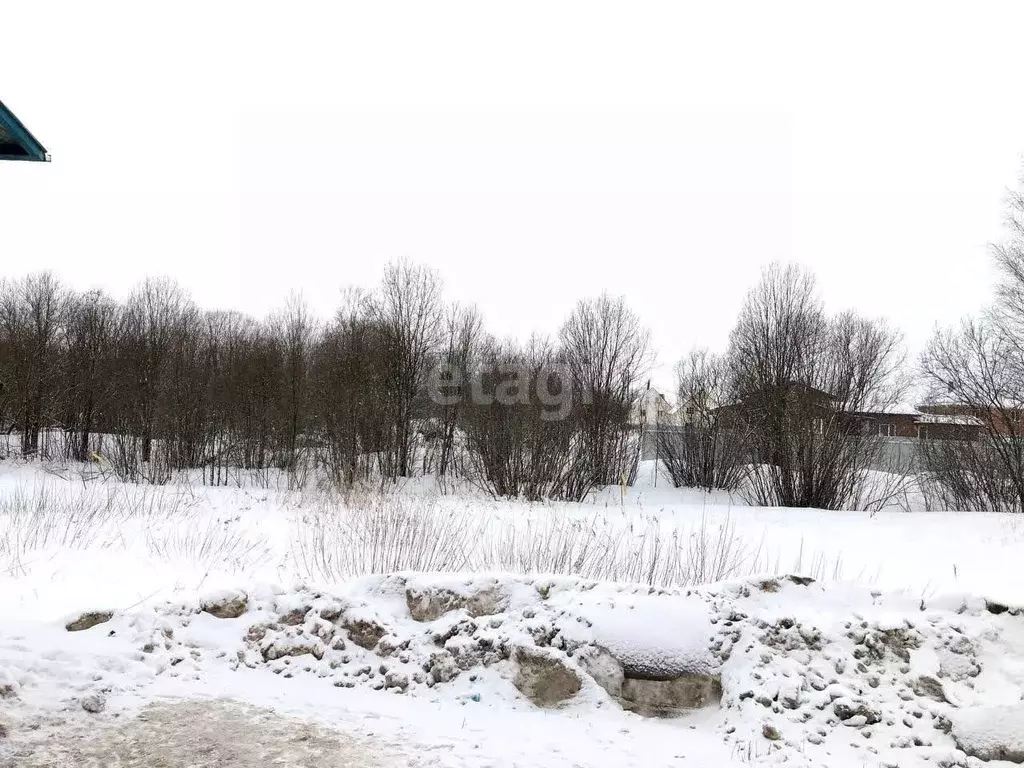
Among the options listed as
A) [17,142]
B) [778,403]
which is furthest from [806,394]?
[17,142]

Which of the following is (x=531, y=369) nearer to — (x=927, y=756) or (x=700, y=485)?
(x=700, y=485)

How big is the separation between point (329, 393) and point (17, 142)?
735 inches

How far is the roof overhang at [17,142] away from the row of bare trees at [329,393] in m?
16.4

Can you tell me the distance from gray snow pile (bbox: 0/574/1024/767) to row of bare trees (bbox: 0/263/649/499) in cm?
1421

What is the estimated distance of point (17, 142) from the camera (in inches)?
139

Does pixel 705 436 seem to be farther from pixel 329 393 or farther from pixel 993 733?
pixel 993 733

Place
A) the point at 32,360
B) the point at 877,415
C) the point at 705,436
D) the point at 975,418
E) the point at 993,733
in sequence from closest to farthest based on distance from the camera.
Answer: the point at 993,733 < the point at 975,418 < the point at 877,415 < the point at 705,436 < the point at 32,360

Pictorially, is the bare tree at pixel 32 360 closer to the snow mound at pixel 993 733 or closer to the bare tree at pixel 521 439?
the bare tree at pixel 521 439

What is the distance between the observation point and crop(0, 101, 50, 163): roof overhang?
3.29m

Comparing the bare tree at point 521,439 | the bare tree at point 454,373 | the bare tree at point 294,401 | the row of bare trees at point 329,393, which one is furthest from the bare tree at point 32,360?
the bare tree at point 521,439

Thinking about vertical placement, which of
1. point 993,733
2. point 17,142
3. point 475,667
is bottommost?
point 475,667


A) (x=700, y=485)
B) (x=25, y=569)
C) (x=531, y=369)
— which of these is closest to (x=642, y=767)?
(x=25, y=569)

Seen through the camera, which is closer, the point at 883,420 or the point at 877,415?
the point at 877,415

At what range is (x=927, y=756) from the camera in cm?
393
